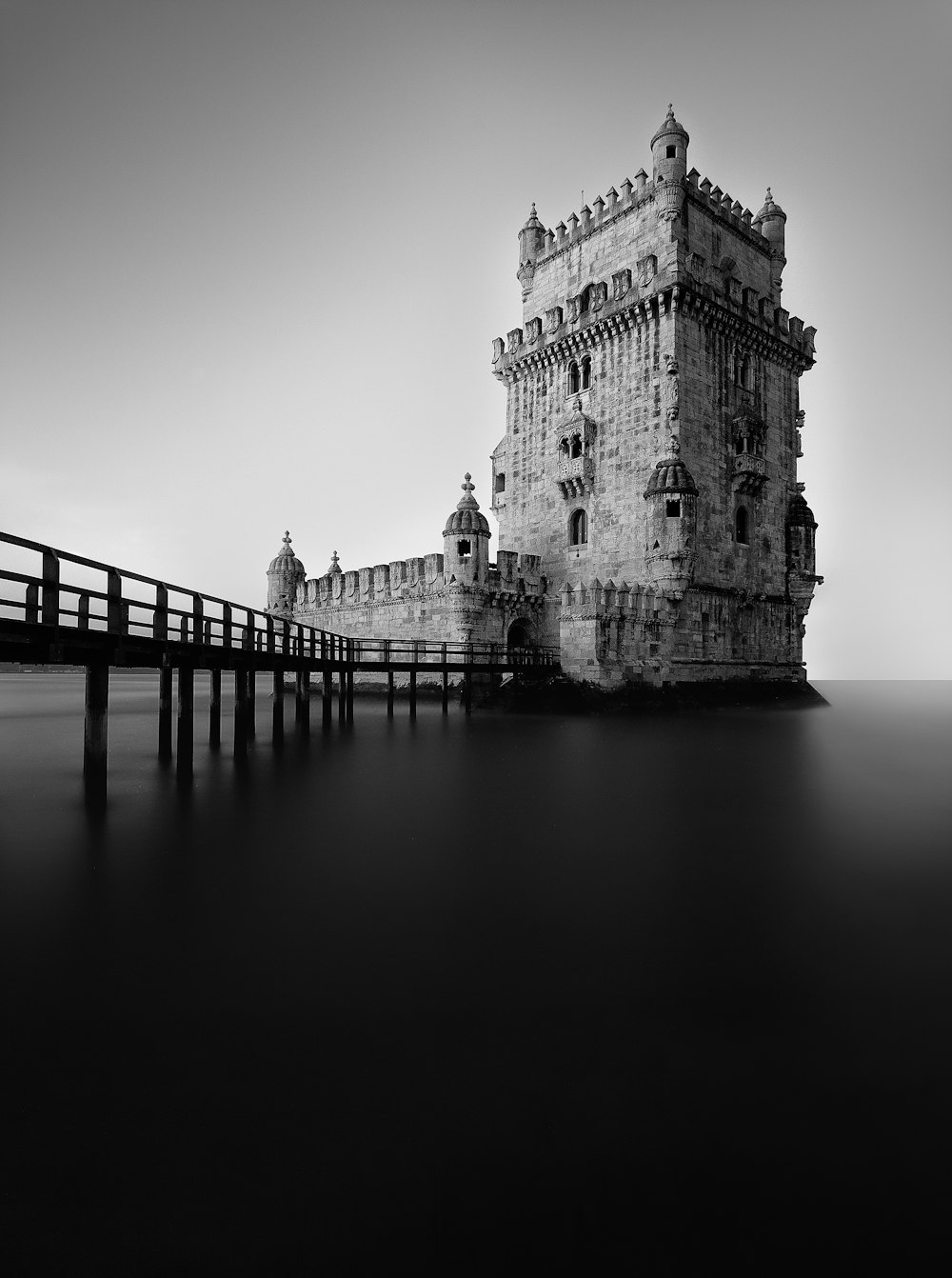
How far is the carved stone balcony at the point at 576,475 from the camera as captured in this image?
2983 centimetres

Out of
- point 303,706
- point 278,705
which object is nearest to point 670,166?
point 303,706

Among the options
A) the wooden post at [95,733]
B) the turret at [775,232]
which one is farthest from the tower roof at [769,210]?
the wooden post at [95,733]

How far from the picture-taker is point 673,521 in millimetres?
26672

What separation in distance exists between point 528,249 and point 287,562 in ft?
69.5

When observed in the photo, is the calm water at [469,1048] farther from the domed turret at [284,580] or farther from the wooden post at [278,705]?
the domed turret at [284,580]

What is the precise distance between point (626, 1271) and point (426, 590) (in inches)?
1077

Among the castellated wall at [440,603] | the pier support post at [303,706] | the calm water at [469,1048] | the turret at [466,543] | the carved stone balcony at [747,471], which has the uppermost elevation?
the carved stone balcony at [747,471]

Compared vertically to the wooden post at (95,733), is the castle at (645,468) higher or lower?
higher

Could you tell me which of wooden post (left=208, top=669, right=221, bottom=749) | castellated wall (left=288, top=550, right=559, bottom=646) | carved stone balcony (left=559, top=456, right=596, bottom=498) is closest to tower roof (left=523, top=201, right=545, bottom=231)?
carved stone balcony (left=559, top=456, right=596, bottom=498)

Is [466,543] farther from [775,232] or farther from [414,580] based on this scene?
[775,232]

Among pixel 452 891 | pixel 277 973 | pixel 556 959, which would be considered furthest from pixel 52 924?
pixel 556 959

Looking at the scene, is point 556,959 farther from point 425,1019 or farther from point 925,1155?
point 925,1155

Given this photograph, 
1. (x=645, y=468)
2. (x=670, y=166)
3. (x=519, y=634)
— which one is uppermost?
(x=670, y=166)

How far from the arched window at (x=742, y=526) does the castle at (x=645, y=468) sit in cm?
7
